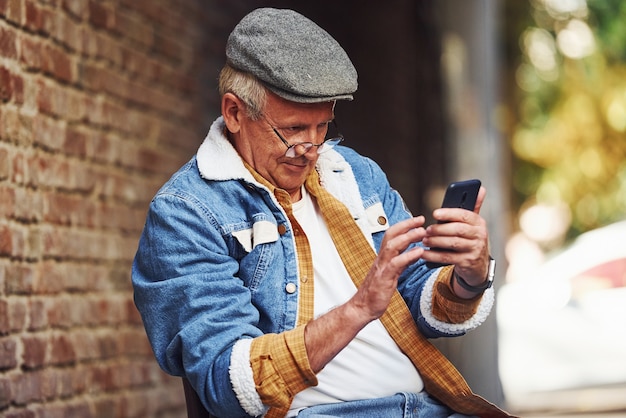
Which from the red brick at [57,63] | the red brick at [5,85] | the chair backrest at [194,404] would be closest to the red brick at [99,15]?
the red brick at [57,63]

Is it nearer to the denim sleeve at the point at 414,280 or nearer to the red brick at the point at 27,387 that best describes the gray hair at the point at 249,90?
the denim sleeve at the point at 414,280

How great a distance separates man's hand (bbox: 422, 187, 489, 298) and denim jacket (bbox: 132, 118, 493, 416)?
0.86 ft

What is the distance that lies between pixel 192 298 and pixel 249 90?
0.58 meters

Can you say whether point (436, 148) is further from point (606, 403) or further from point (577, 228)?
point (577, 228)

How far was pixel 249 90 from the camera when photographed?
10.0 ft

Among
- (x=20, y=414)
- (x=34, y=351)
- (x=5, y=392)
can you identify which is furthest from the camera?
(x=34, y=351)

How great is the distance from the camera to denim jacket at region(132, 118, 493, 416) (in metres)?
2.83

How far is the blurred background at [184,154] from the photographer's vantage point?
4.25 meters

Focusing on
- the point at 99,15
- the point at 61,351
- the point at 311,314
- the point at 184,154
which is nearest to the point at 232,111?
the point at 311,314

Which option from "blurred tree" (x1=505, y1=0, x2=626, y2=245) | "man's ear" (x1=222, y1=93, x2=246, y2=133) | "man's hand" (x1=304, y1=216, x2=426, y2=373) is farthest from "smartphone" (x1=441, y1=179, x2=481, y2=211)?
"blurred tree" (x1=505, y1=0, x2=626, y2=245)

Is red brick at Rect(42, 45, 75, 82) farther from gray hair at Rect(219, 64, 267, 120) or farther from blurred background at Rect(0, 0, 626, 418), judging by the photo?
gray hair at Rect(219, 64, 267, 120)

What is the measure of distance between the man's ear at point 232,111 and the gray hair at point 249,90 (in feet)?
0.05

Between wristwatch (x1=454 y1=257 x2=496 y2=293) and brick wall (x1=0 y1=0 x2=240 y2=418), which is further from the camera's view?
brick wall (x1=0 y1=0 x2=240 y2=418)

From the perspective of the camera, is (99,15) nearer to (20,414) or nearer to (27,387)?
(27,387)
